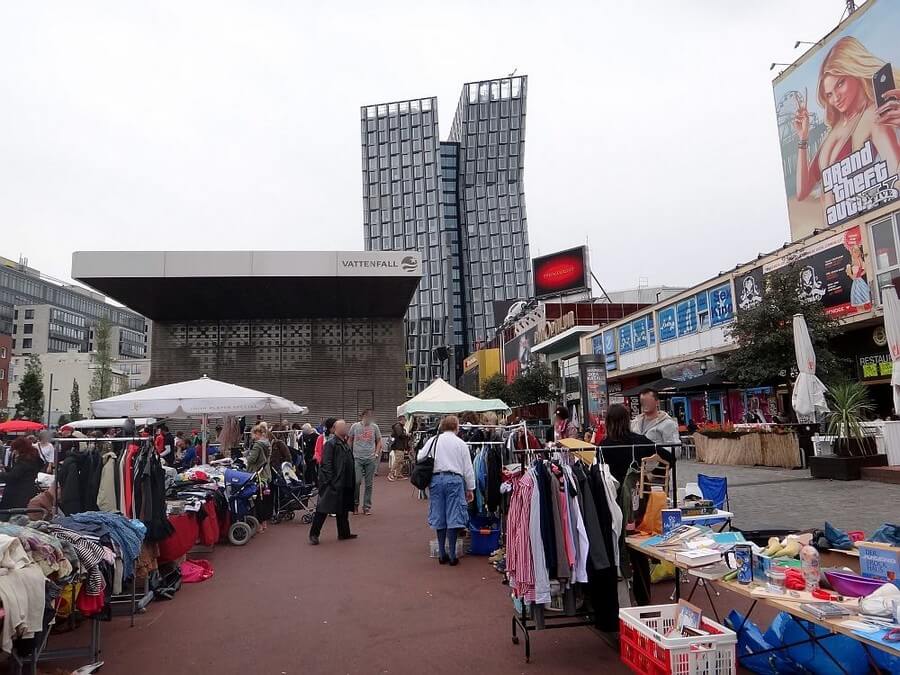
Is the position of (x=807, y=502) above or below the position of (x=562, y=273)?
below

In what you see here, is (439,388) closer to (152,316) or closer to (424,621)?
(424,621)

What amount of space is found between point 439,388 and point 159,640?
35.4ft

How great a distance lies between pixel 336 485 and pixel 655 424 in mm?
4417

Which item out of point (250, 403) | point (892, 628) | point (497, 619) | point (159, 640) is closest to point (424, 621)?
point (497, 619)

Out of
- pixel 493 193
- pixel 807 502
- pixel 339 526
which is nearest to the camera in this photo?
pixel 339 526

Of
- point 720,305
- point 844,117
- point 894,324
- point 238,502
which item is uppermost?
point 844,117

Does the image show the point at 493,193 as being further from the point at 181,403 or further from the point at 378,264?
the point at 181,403

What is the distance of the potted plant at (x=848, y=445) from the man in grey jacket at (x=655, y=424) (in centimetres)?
744

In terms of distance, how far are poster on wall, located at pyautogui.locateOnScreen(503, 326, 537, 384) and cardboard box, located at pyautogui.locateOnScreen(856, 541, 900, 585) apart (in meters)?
41.4

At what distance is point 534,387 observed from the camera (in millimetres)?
39250

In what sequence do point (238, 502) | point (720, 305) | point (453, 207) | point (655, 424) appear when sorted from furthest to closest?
point (453, 207) < point (720, 305) < point (238, 502) < point (655, 424)

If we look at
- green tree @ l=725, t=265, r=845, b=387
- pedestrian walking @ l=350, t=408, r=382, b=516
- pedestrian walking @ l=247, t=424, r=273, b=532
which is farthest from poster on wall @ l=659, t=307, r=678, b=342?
pedestrian walking @ l=247, t=424, r=273, b=532

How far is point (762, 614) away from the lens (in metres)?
4.75

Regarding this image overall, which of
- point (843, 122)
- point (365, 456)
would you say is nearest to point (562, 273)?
point (843, 122)
